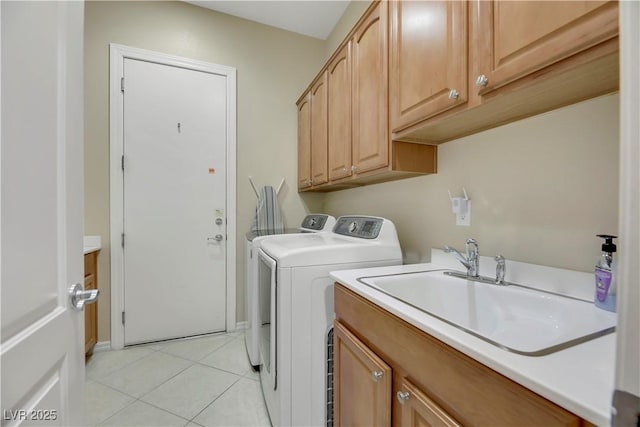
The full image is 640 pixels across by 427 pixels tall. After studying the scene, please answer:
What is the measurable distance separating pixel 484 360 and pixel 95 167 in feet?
9.07

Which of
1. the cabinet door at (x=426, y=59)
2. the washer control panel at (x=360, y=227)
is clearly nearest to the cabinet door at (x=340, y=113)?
the washer control panel at (x=360, y=227)

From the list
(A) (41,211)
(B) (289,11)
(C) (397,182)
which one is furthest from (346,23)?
(A) (41,211)

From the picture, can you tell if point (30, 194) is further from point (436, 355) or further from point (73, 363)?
point (436, 355)

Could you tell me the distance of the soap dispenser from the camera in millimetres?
778

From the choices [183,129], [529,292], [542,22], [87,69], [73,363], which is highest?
[87,69]

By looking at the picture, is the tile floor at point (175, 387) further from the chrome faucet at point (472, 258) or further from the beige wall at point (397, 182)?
the chrome faucet at point (472, 258)

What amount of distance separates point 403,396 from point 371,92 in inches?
54.0

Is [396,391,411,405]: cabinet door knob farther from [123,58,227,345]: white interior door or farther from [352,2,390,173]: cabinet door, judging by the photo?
[123,58,227,345]: white interior door

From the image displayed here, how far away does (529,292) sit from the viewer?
0.97m

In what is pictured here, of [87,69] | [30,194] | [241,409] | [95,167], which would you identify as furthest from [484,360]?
[87,69]

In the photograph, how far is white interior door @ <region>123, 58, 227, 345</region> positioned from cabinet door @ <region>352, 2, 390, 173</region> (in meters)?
1.47

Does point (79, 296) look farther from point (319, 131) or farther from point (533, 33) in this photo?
point (319, 131)

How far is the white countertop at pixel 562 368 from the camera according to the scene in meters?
0.42

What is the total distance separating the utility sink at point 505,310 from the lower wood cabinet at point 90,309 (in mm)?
2092
